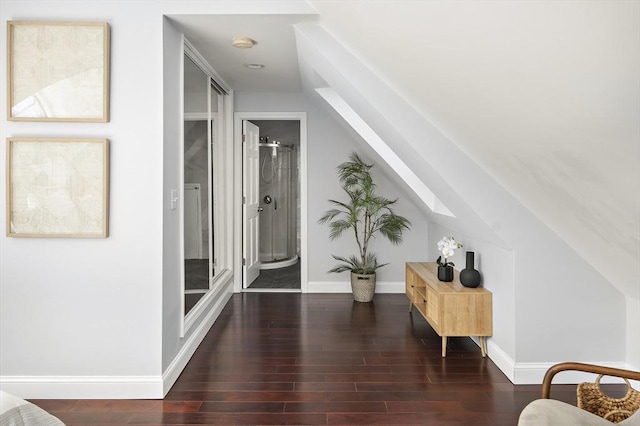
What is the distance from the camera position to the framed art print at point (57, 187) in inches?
108

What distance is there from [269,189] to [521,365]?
16.7 ft

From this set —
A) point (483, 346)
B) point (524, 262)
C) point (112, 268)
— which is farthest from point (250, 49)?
point (483, 346)

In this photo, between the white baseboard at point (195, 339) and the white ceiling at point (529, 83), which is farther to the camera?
the white baseboard at point (195, 339)

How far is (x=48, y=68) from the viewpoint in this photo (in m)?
2.73

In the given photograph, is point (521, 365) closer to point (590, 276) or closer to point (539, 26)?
point (590, 276)

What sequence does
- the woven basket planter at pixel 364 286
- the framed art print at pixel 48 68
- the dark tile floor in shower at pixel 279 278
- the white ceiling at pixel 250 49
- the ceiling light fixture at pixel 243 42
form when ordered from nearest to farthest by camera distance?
the framed art print at pixel 48 68 < the white ceiling at pixel 250 49 < the ceiling light fixture at pixel 243 42 < the woven basket planter at pixel 364 286 < the dark tile floor in shower at pixel 279 278

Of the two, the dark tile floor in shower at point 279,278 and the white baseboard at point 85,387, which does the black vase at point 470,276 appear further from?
the dark tile floor in shower at point 279,278

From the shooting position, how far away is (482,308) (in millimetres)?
3369

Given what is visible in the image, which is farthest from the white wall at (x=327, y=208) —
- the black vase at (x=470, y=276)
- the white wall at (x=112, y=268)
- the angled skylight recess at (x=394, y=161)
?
the white wall at (x=112, y=268)

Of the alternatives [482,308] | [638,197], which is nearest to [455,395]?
[482,308]

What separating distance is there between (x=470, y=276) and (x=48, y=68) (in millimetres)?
3081

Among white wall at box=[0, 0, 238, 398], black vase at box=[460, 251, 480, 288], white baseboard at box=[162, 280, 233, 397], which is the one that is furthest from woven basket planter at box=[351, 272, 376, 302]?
white wall at box=[0, 0, 238, 398]

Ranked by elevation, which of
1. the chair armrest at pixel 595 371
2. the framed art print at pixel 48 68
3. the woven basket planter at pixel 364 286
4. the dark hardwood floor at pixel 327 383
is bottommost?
the dark hardwood floor at pixel 327 383

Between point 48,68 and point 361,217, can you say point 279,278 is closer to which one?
point 361,217
